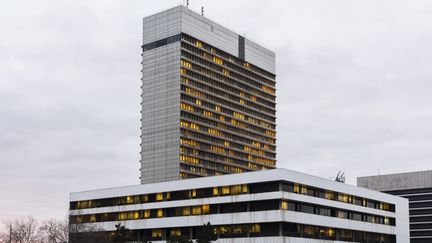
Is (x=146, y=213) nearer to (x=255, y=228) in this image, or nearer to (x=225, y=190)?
(x=225, y=190)

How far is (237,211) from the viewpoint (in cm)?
12900

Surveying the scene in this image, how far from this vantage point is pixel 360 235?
474 feet

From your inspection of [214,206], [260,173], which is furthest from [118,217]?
[260,173]

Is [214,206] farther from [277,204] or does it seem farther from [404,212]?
[404,212]

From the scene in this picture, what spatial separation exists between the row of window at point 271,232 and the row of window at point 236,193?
6.69 m

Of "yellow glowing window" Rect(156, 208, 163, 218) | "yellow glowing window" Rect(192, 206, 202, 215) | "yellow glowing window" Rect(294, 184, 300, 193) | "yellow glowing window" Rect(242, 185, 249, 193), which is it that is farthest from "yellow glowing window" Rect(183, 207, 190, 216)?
"yellow glowing window" Rect(294, 184, 300, 193)

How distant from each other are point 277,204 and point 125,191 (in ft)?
→ 145

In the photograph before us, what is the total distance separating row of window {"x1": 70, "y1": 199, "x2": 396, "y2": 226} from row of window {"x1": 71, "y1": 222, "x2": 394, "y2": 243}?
3.06m

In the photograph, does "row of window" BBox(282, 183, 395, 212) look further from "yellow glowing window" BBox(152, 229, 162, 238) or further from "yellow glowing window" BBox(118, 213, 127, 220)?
"yellow glowing window" BBox(118, 213, 127, 220)

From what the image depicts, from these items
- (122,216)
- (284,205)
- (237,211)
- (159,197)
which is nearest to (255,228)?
(237,211)

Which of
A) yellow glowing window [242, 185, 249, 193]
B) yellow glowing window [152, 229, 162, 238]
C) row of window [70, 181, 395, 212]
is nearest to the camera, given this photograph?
row of window [70, 181, 395, 212]

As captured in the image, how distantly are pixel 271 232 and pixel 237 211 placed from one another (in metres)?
9.56

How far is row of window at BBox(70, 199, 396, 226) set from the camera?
411ft

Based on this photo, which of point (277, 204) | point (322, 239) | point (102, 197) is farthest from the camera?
point (102, 197)
